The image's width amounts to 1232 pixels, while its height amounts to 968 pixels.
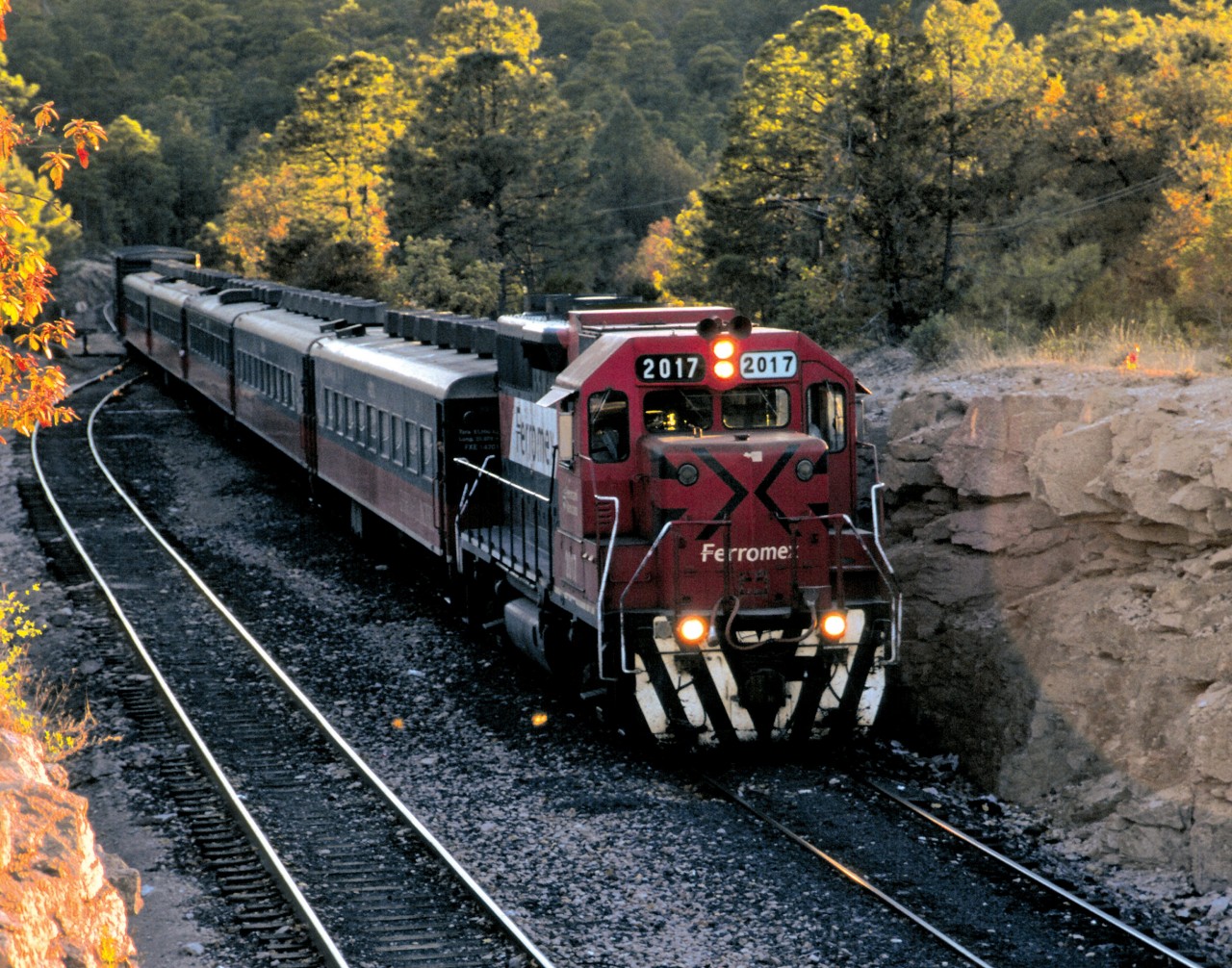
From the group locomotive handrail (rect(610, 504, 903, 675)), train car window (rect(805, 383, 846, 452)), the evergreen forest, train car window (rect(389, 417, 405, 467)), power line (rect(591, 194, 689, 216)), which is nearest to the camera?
locomotive handrail (rect(610, 504, 903, 675))

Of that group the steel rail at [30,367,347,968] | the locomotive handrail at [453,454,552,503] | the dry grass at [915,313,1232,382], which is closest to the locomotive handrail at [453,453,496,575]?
the locomotive handrail at [453,454,552,503]

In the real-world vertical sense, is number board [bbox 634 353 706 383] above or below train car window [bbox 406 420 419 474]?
above

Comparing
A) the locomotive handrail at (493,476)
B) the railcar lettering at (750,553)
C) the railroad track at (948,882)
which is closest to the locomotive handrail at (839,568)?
the railcar lettering at (750,553)

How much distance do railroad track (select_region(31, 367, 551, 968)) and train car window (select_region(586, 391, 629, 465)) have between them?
10.9 feet

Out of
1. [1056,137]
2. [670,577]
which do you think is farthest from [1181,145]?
[670,577]

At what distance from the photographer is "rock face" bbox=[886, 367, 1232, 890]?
1104cm

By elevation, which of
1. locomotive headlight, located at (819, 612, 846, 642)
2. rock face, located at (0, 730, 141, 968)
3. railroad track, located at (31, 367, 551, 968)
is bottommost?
railroad track, located at (31, 367, 551, 968)

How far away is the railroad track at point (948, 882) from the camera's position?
30.0 feet

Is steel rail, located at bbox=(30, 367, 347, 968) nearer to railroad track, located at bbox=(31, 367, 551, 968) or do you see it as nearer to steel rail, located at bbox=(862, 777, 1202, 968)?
railroad track, located at bbox=(31, 367, 551, 968)

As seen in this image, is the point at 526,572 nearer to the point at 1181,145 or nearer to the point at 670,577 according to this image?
the point at 670,577

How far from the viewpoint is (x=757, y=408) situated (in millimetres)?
A: 13297

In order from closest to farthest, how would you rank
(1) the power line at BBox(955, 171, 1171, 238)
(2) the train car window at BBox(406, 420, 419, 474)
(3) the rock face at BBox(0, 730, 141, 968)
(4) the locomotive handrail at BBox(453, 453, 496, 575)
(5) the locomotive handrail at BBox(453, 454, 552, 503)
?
(3) the rock face at BBox(0, 730, 141, 968) < (5) the locomotive handrail at BBox(453, 454, 552, 503) < (4) the locomotive handrail at BBox(453, 453, 496, 575) < (2) the train car window at BBox(406, 420, 419, 474) < (1) the power line at BBox(955, 171, 1171, 238)

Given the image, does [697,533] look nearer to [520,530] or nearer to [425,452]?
[520,530]

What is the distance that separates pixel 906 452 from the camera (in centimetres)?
1521
